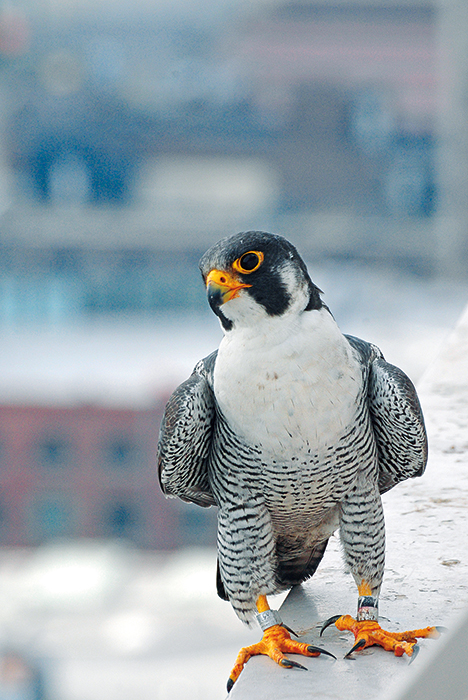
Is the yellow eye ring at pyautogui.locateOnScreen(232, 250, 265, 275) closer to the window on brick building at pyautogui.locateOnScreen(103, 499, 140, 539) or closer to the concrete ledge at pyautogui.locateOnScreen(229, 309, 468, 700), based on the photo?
the concrete ledge at pyautogui.locateOnScreen(229, 309, 468, 700)

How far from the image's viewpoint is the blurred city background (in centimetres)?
1942

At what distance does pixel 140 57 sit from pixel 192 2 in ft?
14.1

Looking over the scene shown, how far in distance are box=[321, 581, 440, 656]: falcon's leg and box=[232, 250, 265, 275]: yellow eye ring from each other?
1.61ft

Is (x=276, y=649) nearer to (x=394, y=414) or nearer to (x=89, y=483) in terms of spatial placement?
(x=394, y=414)

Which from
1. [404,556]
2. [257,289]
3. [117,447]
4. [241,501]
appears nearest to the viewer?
[257,289]

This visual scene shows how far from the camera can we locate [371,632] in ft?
4.03

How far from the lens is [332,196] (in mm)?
31188

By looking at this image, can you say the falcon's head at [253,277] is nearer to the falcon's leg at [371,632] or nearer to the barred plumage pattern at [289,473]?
the barred plumage pattern at [289,473]

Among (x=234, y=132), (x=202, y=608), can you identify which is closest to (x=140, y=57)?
(x=234, y=132)

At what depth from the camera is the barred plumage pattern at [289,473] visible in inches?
47.2

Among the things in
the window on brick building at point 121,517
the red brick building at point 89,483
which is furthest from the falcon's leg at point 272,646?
the window on brick building at point 121,517

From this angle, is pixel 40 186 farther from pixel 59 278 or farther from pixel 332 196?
pixel 332 196

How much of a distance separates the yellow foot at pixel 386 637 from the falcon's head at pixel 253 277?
0.46 meters

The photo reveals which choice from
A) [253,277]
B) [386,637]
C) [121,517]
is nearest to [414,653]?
[386,637]
